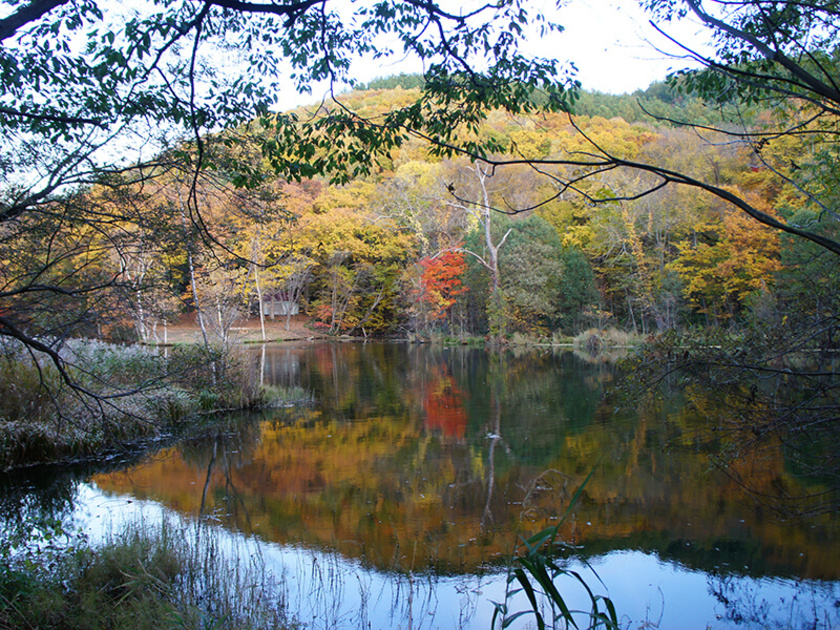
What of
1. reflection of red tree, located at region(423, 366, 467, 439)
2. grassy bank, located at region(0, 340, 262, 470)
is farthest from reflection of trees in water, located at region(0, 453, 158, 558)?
reflection of red tree, located at region(423, 366, 467, 439)

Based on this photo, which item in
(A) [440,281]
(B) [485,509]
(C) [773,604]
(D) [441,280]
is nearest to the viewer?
(C) [773,604]

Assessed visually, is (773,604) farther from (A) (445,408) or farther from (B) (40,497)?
(A) (445,408)

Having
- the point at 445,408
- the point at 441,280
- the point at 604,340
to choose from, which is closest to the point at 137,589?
the point at 445,408

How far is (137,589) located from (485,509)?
368 centimetres

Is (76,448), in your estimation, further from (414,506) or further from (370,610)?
(370,610)

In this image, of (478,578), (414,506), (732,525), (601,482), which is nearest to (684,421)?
(601,482)

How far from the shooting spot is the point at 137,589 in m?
3.89

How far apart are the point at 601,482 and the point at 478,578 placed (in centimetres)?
313

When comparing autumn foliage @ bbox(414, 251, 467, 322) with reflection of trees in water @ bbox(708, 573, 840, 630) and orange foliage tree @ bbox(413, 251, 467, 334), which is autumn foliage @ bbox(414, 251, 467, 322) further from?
reflection of trees in water @ bbox(708, 573, 840, 630)

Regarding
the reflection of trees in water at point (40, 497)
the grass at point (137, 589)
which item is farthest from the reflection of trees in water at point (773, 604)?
the reflection of trees in water at point (40, 497)

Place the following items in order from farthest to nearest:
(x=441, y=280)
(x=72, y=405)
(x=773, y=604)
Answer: (x=441, y=280) → (x=72, y=405) → (x=773, y=604)

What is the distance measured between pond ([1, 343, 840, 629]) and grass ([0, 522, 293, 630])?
443 mm

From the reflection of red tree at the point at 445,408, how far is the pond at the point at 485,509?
0.09 m

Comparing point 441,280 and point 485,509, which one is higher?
point 441,280
